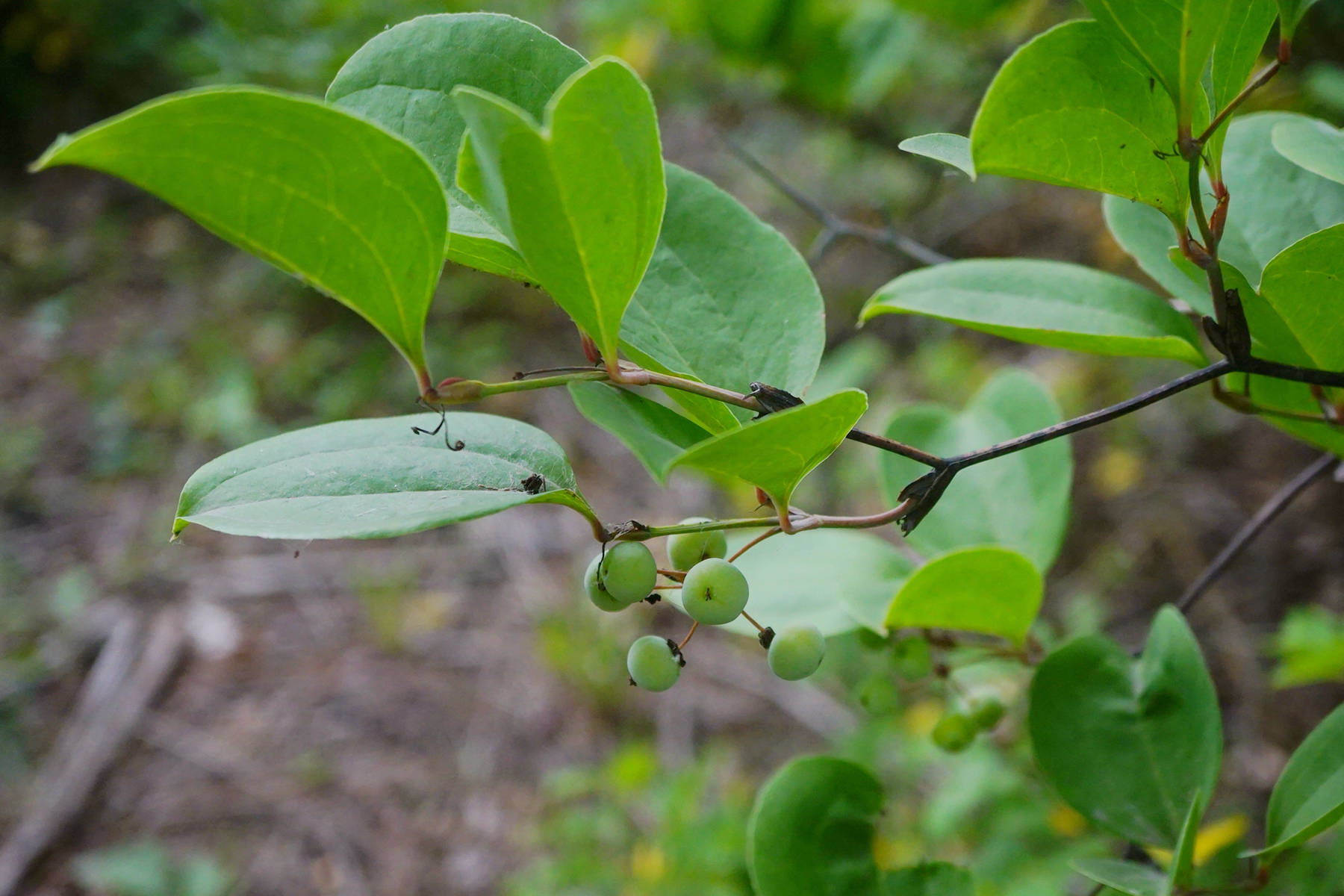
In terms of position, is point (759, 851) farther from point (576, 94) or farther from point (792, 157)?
point (792, 157)

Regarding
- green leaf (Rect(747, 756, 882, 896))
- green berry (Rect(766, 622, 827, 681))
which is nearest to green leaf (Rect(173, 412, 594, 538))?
green berry (Rect(766, 622, 827, 681))

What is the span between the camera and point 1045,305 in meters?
0.49

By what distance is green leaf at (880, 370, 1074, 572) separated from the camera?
0.67 metres

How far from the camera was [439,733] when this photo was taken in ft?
7.17

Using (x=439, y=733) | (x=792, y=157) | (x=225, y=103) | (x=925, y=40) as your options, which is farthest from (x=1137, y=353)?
(x=792, y=157)

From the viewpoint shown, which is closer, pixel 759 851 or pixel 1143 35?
pixel 1143 35

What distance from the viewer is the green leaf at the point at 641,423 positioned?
338mm

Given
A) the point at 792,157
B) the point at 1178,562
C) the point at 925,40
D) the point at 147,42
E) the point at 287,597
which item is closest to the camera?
the point at 925,40

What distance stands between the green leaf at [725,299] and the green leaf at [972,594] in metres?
0.13

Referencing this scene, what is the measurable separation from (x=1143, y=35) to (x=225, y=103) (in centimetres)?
32

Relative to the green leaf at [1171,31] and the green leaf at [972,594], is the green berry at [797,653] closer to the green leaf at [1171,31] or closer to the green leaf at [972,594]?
the green leaf at [972,594]

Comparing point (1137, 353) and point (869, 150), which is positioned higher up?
point (1137, 353)

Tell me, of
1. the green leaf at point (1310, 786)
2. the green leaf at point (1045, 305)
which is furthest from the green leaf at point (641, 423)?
the green leaf at point (1310, 786)

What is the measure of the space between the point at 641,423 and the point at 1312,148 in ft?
1.04
